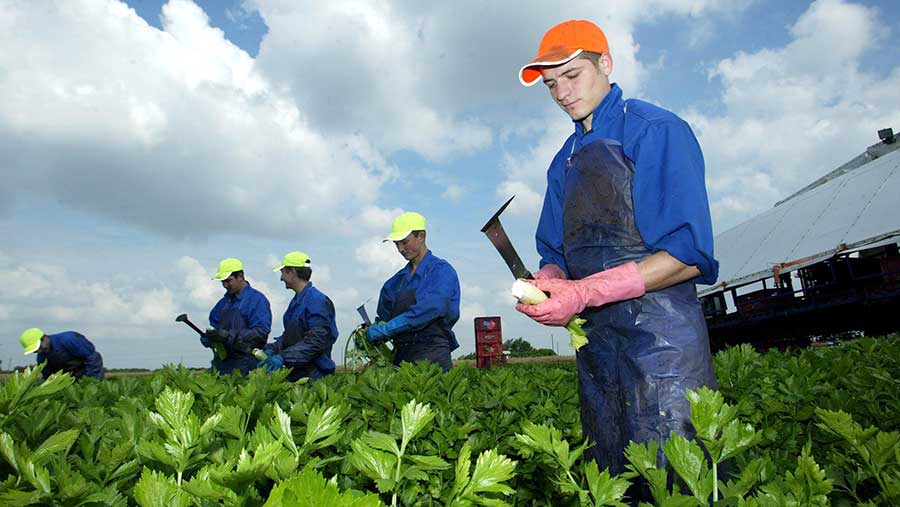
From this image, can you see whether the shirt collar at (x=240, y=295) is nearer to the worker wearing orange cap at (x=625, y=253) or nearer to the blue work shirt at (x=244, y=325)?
the blue work shirt at (x=244, y=325)

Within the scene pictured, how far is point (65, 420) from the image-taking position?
2586 millimetres

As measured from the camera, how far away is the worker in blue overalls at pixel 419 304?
6273 mm

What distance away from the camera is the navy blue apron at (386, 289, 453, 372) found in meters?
6.45

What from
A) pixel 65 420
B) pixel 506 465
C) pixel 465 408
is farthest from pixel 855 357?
pixel 65 420

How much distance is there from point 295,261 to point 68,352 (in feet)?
22.1

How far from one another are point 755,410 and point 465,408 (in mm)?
1973

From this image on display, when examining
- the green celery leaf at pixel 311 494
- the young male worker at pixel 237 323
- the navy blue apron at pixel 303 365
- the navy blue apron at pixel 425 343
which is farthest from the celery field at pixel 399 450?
the young male worker at pixel 237 323

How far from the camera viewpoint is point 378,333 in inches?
255

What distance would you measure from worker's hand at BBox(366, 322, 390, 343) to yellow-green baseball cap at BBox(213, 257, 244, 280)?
338 cm

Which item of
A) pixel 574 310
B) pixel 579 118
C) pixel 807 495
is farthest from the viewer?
pixel 579 118

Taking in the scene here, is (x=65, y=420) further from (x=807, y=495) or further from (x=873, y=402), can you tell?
(x=873, y=402)

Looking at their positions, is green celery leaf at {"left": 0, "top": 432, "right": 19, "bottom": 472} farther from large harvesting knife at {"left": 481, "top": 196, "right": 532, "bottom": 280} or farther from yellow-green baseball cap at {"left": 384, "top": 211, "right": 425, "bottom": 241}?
yellow-green baseball cap at {"left": 384, "top": 211, "right": 425, "bottom": 241}

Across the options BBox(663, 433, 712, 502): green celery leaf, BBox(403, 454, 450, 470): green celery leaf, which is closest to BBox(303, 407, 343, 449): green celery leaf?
BBox(403, 454, 450, 470): green celery leaf

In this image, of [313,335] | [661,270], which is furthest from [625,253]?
[313,335]
